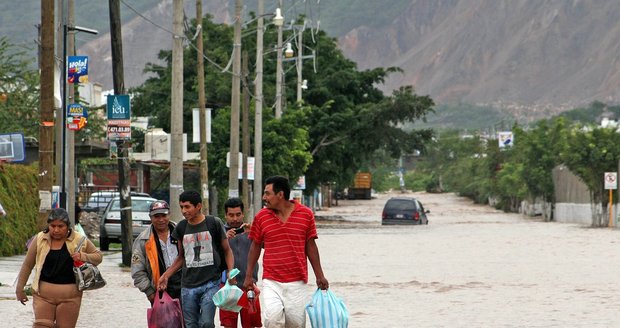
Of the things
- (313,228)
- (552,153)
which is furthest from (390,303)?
(552,153)

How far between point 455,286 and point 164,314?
12904 millimetres

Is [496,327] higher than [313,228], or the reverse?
[313,228]

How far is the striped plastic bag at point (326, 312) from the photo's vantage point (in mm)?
12617

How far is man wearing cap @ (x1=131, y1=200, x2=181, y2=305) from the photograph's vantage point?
1309 cm

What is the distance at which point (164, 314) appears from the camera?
12.9 m

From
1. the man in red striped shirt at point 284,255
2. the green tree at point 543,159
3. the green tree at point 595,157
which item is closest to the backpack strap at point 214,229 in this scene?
the man in red striped shirt at point 284,255

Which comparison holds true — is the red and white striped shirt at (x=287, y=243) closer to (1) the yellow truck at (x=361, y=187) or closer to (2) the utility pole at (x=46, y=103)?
(2) the utility pole at (x=46, y=103)

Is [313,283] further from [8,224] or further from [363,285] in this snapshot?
[8,224]

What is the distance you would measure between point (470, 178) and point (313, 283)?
12402 centimetres

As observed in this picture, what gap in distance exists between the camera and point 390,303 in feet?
71.4

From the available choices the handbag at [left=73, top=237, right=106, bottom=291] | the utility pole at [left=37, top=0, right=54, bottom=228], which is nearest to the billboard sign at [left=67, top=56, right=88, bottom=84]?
the utility pole at [left=37, top=0, right=54, bottom=228]

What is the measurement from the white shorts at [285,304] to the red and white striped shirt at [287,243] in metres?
0.07

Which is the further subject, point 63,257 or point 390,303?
point 390,303

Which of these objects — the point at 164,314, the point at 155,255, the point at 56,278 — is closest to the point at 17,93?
the point at 155,255
